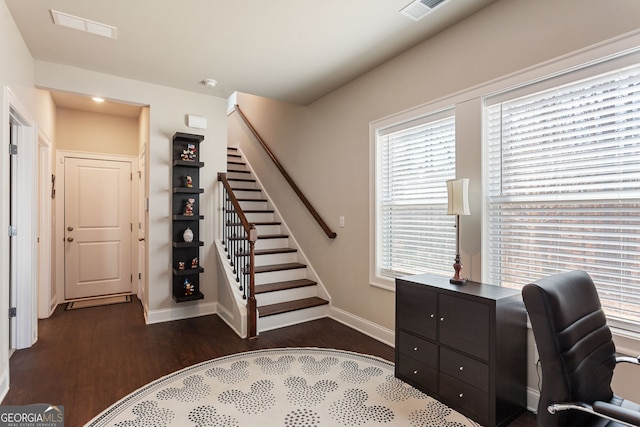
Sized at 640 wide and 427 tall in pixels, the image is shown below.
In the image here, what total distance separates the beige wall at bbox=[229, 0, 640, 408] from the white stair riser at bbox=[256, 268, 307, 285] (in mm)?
248

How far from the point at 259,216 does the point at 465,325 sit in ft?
11.7

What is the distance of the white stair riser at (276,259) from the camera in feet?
14.0

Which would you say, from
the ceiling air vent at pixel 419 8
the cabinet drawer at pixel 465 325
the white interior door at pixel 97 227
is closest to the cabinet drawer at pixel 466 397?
the cabinet drawer at pixel 465 325

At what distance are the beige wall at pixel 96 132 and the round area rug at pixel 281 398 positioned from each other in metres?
3.79

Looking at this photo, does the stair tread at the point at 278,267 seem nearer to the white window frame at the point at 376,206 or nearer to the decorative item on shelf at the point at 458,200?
the white window frame at the point at 376,206

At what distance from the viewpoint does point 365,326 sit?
11.2 ft

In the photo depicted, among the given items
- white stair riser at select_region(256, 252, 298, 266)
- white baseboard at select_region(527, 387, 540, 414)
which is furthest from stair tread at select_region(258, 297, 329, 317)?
white baseboard at select_region(527, 387, 540, 414)

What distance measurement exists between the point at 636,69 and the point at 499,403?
1969mm

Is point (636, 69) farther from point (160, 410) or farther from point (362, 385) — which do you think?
point (160, 410)

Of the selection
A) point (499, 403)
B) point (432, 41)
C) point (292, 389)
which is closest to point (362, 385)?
point (292, 389)

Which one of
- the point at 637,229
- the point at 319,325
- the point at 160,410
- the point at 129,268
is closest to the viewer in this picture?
the point at 637,229

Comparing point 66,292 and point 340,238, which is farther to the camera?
point 66,292

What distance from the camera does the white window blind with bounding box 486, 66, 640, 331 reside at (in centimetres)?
179

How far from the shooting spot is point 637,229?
174cm
